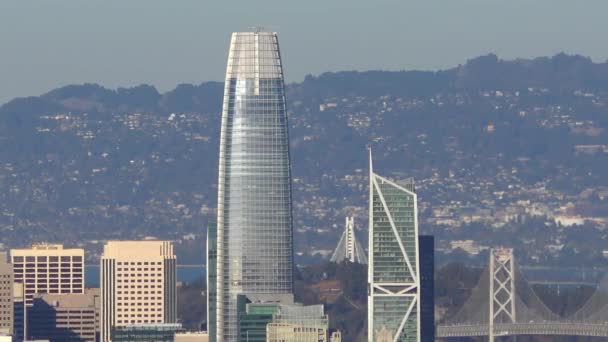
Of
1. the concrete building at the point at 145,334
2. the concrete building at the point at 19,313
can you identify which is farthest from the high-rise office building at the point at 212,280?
the concrete building at the point at 19,313

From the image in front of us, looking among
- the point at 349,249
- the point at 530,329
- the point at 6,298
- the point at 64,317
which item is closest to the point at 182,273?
the point at 349,249

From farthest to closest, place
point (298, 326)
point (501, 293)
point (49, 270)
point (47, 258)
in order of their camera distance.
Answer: point (47, 258) → point (501, 293) → point (49, 270) → point (298, 326)

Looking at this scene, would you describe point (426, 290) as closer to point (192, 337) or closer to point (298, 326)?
point (192, 337)

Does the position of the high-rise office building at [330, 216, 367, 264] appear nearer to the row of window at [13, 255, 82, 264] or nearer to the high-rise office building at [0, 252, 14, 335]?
the row of window at [13, 255, 82, 264]

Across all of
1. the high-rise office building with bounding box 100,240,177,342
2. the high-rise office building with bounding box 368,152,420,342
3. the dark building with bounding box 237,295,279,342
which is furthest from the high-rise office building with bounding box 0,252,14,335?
the high-rise office building with bounding box 368,152,420,342

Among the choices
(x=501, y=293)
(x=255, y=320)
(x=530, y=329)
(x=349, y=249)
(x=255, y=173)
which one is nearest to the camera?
(x=255, y=320)

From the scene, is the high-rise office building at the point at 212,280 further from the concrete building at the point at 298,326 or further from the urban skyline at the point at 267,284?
the concrete building at the point at 298,326
